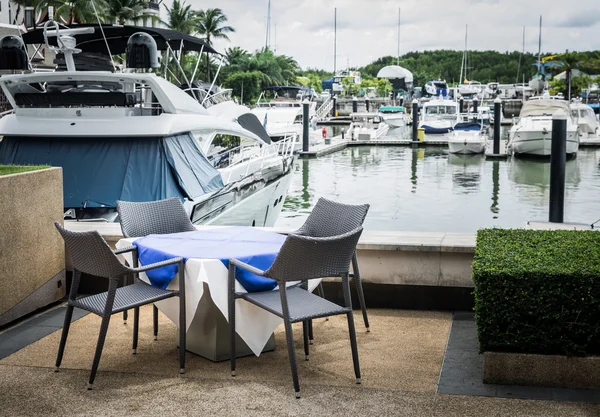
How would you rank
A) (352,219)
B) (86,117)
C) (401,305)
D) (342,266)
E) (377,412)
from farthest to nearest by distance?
(86,117) → (401,305) → (352,219) → (342,266) → (377,412)

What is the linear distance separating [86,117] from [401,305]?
6771 mm

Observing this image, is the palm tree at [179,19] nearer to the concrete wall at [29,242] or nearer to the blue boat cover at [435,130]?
the blue boat cover at [435,130]

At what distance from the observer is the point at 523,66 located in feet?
529

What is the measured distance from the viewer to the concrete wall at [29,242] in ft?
23.3

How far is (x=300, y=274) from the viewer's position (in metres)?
5.54

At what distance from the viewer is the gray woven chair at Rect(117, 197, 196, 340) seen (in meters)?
6.87

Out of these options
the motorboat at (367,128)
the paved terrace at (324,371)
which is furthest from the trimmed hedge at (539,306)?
the motorboat at (367,128)

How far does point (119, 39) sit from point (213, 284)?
11.7m

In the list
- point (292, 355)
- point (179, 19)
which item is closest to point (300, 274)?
point (292, 355)

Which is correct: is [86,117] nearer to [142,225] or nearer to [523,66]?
[142,225]

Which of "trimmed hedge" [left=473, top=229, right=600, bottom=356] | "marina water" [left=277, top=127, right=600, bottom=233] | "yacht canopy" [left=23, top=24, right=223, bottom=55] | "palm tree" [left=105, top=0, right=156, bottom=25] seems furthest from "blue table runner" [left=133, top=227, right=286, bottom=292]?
"palm tree" [left=105, top=0, right=156, bottom=25]

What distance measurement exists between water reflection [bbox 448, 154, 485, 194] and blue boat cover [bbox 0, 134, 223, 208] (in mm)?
22098

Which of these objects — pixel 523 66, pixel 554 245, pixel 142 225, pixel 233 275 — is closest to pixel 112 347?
pixel 142 225

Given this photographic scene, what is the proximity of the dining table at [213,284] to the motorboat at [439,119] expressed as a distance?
5133cm
